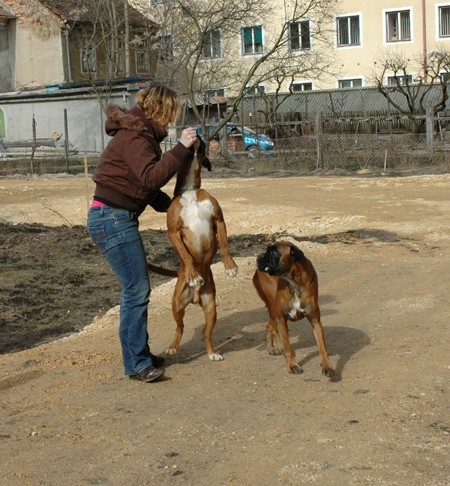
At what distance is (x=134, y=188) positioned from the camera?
21.7ft

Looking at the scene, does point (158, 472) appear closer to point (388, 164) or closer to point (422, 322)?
point (422, 322)

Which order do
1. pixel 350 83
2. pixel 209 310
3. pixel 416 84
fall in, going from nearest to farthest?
1. pixel 209 310
2. pixel 416 84
3. pixel 350 83

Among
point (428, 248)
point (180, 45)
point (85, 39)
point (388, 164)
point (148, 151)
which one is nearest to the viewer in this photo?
point (148, 151)

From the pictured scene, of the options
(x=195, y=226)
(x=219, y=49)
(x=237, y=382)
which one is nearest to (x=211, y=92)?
(x=219, y=49)

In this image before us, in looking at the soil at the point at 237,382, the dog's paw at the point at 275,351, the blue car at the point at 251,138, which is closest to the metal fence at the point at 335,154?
the blue car at the point at 251,138

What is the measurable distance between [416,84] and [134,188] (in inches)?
1338

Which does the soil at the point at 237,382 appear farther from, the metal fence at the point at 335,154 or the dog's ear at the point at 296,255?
the metal fence at the point at 335,154

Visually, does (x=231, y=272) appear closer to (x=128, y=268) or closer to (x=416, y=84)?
(x=128, y=268)

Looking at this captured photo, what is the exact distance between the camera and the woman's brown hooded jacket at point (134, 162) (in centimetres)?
640

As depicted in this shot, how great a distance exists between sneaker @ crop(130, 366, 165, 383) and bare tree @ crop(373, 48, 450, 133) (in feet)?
73.2

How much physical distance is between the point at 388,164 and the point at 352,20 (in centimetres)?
2512

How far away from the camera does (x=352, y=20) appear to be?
50125mm

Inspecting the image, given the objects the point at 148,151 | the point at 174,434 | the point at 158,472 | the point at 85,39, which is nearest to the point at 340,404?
the point at 174,434

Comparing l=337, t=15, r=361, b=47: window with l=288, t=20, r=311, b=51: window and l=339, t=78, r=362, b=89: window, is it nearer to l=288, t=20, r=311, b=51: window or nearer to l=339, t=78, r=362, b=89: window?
l=339, t=78, r=362, b=89: window
